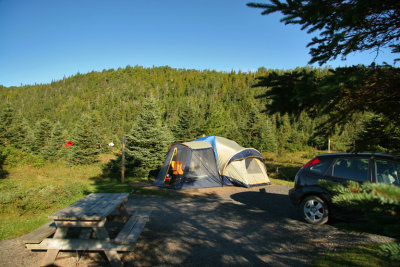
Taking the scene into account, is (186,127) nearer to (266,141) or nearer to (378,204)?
(266,141)

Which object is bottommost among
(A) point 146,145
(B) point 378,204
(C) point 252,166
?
(C) point 252,166

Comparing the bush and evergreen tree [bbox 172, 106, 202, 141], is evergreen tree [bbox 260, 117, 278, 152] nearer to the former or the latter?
evergreen tree [bbox 172, 106, 202, 141]

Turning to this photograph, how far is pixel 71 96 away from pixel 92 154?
127 meters

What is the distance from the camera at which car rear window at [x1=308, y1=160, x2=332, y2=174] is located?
522cm

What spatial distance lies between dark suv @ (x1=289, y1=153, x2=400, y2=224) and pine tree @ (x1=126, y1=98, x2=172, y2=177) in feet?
42.2

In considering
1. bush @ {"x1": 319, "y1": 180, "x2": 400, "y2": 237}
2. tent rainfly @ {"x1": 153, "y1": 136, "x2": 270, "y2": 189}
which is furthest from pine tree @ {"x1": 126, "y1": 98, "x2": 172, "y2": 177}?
bush @ {"x1": 319, "y1": 180, "x2": 400, "y2": 237}

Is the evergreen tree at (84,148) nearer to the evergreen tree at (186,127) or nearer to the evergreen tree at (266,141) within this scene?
the evergreen tree at (186,127)

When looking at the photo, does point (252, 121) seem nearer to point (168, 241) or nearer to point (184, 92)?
point (168, 241)

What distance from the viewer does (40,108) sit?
10744 centimetres

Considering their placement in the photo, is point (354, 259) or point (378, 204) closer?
point (378, 204)

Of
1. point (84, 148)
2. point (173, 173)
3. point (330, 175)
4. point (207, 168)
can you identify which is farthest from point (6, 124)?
point (330, 175)

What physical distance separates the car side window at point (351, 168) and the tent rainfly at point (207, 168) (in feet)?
17.4

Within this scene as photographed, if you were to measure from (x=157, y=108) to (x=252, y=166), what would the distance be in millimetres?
11210

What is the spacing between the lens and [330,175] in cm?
507
